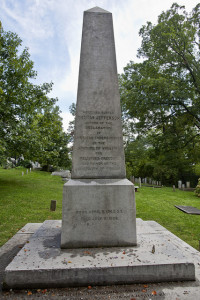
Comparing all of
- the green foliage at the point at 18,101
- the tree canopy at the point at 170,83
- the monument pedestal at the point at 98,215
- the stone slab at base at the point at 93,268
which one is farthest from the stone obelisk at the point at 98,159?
the tree canopy at the point at 170,83

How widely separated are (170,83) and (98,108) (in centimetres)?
1408

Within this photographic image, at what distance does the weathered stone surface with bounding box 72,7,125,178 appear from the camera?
3965 millimetres

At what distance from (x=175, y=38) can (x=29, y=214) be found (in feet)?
55.5

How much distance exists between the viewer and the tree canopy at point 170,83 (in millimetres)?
16156

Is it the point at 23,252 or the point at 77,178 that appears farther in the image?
the point at 77,178

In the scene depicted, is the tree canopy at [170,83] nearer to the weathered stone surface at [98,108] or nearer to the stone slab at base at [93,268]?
the weathered stone surface at [98,108]

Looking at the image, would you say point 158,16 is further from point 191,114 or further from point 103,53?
point 103,53

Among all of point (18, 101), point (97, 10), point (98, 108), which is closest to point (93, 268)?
point (98, 108)

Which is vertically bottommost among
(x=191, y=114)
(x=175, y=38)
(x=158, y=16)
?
(x=191, y=114)

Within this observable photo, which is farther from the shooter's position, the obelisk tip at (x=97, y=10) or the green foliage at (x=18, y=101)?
the green foliage at (x=18, y=101)

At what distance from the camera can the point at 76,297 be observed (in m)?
2.53

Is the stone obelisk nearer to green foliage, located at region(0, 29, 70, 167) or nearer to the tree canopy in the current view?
green foliage, located at region(0, 29, 70, 167)

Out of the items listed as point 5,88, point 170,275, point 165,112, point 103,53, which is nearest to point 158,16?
point 165,112

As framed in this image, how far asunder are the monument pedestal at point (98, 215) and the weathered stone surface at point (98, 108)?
0.40m
